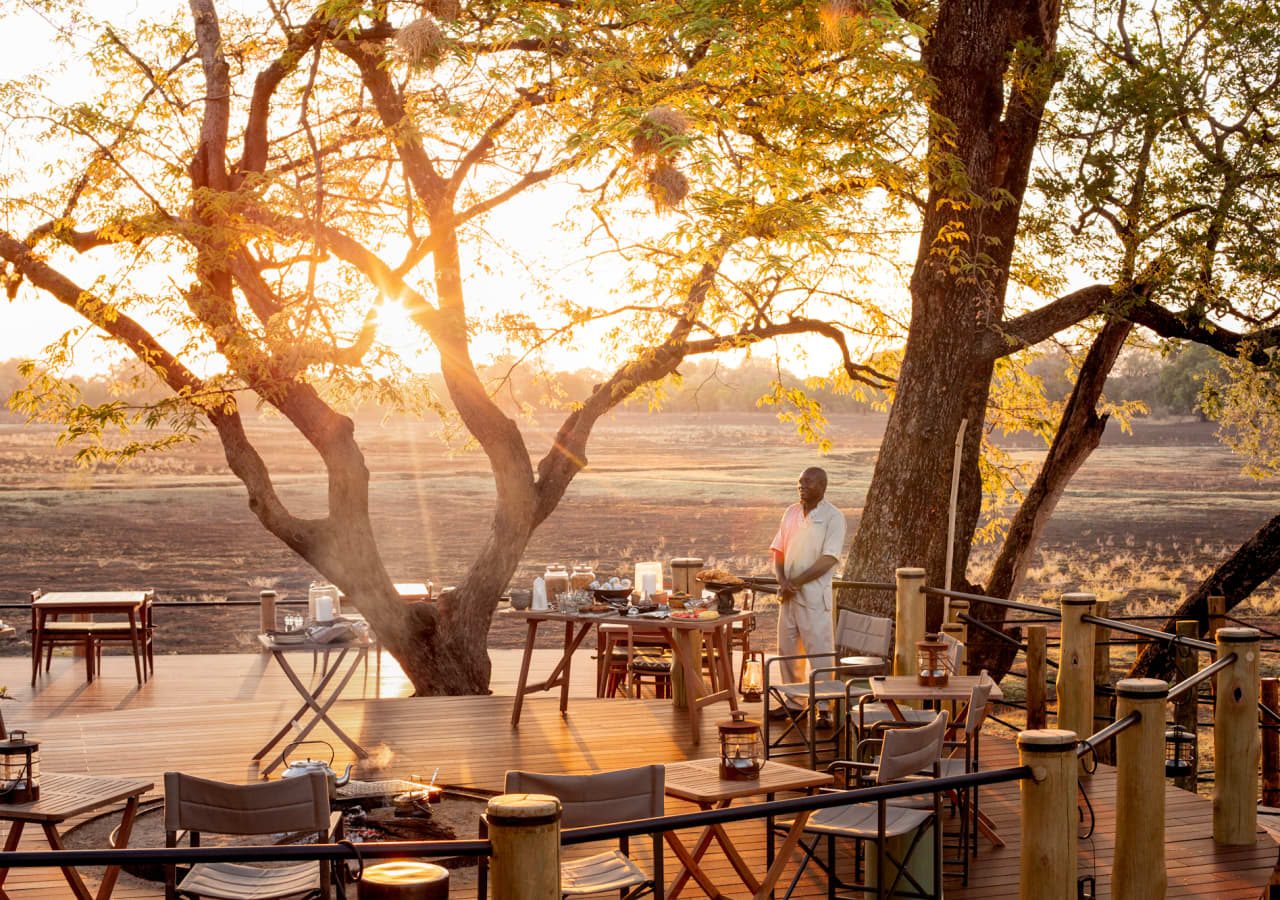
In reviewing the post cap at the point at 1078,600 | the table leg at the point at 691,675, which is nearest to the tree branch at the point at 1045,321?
the table leg at the point at 691,675

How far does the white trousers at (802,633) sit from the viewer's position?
888 cm

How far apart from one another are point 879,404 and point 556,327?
14.1ft

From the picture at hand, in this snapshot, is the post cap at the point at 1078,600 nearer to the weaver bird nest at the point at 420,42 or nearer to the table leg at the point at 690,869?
the table leg at the point at 690,869

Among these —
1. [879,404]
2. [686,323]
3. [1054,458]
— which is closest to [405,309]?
[686,323]

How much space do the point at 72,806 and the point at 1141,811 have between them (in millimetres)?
4092

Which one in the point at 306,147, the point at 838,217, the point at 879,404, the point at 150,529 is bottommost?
the point at 150,529

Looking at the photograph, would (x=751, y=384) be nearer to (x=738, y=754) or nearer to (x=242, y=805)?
(x=738, y=754)

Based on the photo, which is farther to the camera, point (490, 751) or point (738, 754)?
point (490, 751)

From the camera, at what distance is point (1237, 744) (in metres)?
6.55

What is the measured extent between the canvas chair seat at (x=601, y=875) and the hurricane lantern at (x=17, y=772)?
205 cm

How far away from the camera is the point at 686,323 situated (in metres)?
14.4

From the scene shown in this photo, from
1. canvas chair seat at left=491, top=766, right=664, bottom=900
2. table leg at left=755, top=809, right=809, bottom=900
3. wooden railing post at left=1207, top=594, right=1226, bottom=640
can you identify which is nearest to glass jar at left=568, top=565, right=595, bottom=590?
table leg at left=755, top=809, right=809, bottom=900

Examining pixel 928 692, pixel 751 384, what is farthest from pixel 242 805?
pixel 751 384

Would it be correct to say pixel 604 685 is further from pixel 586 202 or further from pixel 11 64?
pixel 11 64
